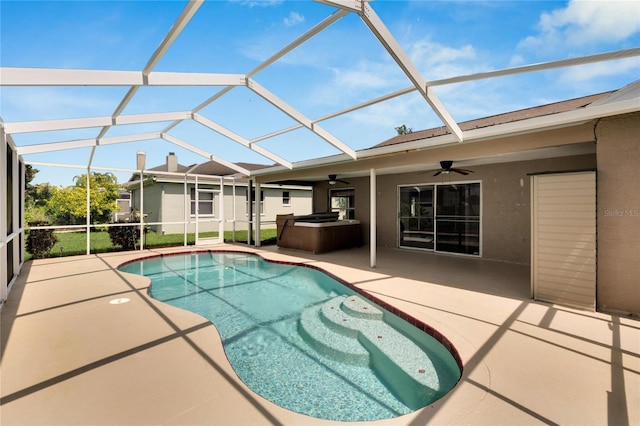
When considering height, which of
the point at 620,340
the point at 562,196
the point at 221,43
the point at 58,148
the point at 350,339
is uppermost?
the point at 221,43

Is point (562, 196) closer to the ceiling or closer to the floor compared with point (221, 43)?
closer to the floor

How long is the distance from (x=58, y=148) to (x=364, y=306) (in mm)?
8050

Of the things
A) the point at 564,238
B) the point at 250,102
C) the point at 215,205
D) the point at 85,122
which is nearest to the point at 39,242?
the point at 85,122

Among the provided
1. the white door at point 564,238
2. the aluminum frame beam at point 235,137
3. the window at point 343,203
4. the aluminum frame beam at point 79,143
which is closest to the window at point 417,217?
the window at point 343,203

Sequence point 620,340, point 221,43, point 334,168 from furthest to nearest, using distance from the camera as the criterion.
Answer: point 334,168 → point 221,43 → point 620,340

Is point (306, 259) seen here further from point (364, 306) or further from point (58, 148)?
point (58, 148)

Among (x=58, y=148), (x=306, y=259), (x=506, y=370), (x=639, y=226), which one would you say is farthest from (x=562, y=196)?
(x=58, y=148)

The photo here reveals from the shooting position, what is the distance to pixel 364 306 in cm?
473

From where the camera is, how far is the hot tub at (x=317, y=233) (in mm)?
9648

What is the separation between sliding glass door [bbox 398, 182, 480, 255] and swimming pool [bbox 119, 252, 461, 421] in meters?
4.62

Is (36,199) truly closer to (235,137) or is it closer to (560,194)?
(235,137)

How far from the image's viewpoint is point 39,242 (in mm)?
8328

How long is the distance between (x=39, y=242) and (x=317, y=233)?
7.94 metres

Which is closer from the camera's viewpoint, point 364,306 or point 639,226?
point 639,226
